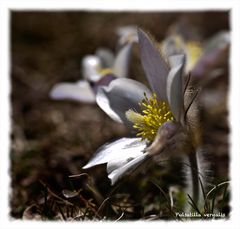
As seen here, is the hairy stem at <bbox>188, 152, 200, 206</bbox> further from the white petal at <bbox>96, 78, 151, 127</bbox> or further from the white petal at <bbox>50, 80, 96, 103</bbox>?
the white petal at <bbox>50, 80, 96, 103</bbox>

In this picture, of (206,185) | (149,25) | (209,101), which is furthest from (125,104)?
(149,25)

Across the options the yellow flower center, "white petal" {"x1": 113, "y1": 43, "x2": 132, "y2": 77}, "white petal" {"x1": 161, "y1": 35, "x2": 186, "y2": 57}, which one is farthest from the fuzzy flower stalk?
"white petal" {"x1": 161, "y1": 35, "x2": 186, "y2": 57}

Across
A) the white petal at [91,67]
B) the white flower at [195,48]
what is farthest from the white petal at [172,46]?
the white petal at [91,67]

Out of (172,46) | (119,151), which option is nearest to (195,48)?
(172,46)

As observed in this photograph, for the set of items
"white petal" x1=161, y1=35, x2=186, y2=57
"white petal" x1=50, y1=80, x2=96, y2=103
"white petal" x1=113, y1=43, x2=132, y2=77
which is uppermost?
"white petal" x1=161, y1=35, x2=186, y2=57

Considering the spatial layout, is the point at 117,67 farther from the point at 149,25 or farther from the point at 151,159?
the point at 149,25

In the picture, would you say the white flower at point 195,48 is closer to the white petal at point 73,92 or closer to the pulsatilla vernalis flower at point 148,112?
the white petal at point 73,92
